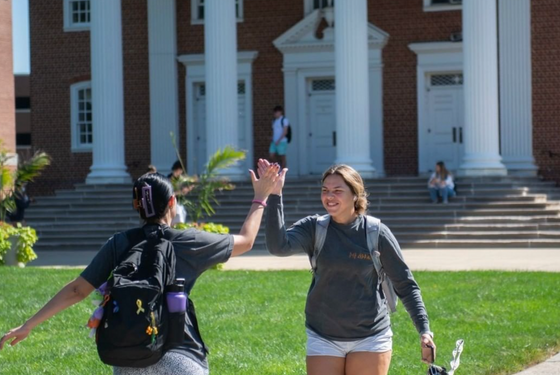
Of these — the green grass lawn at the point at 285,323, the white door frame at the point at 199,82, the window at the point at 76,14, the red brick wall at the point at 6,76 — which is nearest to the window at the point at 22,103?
the window at the point at 76,14

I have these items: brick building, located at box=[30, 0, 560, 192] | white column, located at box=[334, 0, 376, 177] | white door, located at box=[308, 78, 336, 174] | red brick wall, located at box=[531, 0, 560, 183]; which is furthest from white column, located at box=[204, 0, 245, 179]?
red brick wall, located at box=[531, 0, 560, 183]

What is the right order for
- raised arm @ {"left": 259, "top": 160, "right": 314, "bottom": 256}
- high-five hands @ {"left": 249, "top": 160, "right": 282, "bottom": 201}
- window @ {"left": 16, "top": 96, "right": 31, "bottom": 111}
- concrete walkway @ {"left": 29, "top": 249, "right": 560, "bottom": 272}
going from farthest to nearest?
window @ {"left": 16, "top": 96, "right": 31, "bottom": 111} → concrete walkway @ {"left": 29, "top": 249, "right": 560, "bottom": 272} → raised arm @ {"left": 259, "top": 160, "right": 314, "bottom": 256} → high-five hands @ {"left": 249, "top": 160, "right": 282, "bottom": 201}

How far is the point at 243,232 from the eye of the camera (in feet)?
18.2

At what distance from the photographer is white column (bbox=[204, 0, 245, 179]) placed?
86.0 feet

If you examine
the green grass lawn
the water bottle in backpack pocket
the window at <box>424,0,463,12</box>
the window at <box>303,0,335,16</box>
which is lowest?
the green grass lawn

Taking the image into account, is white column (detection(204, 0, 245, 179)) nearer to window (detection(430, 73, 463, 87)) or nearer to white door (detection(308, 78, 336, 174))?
white door (detection(308, 78, 336, 174))

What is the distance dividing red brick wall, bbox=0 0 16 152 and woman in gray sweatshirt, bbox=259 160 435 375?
900 inches

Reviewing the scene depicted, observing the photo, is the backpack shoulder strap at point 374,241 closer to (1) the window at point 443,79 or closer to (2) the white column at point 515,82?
(2) the white column at point 515,82

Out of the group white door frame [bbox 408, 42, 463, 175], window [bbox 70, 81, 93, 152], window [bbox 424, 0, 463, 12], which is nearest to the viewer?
window [bbox 424, 0, 463, 12]

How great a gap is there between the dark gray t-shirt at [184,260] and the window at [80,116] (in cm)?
2679

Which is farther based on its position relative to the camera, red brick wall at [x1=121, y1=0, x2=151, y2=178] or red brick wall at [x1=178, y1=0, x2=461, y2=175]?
red brick wall at [x1=121, y1=0, x2=151, y2=178]

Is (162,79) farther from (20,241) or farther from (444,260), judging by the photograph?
(444,260)

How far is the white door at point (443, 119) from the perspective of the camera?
2877cm

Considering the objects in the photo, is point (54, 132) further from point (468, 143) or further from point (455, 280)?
point (455, 280)
